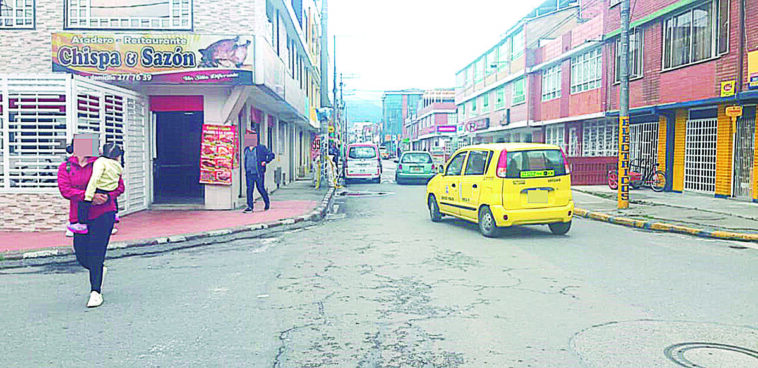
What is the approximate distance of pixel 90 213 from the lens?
255 inches

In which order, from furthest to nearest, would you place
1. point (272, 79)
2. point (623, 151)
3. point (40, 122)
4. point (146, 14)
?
1. point (272, 79)
2. point (623, 151)
3. point (146, 14)
4. point (40, 122)

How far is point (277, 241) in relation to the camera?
1117 centimetres

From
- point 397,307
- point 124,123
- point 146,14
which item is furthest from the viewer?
point 146,14

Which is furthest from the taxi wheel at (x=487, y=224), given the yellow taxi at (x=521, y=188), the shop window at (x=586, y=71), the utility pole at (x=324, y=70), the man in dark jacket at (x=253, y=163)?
the shop window at (x=586, y=71)

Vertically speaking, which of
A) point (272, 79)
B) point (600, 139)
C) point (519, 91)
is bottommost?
point (600, 139)

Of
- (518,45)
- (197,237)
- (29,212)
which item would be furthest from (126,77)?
(518,45)

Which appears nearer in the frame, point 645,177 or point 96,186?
point 96,186

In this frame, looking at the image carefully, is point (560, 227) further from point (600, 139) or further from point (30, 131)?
point (600, 139)

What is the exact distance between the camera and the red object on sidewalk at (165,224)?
10.6 metres

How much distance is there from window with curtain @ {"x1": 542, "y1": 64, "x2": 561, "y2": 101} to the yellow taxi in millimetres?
24127

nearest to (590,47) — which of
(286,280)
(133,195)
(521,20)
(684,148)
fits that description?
(684,148)

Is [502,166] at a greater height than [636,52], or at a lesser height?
lesser

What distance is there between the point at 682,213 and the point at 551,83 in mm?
21913

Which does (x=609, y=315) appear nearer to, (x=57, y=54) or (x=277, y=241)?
(x=277, y=241)
